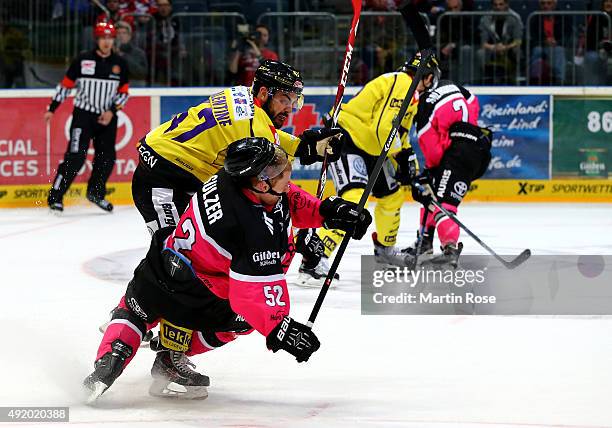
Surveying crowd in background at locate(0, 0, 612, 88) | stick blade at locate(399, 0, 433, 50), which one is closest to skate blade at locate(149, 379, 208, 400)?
stick blade at locate(399, 0, 433, 50)

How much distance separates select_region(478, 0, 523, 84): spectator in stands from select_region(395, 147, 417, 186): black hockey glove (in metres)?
4.17

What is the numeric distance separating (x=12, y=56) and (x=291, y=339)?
25.4 feet

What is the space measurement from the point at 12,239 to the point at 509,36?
508 cm

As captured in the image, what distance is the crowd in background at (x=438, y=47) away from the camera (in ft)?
34.5

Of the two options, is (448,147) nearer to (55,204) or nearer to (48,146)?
(55,204)

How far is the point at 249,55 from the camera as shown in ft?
34.7

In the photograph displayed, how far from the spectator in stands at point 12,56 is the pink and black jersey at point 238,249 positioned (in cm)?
712

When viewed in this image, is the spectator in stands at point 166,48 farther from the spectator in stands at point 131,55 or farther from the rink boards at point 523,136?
the rink boards at point 523,136

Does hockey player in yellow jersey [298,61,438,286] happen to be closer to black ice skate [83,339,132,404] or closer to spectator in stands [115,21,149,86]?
black ice skate [83,339,132,404]

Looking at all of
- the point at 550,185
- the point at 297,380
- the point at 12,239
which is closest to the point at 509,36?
the point at 550,185

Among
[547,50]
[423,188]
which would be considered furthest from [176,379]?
[547,50]

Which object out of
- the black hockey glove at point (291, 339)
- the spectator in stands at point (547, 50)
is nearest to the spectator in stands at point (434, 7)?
the spectator in stands at point (547, 50)

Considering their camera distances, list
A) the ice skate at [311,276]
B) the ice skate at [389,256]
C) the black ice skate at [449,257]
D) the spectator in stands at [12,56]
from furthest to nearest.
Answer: the spectator in stands at [12,56]
the ice skate at [389,256]
the black ice skate at [449,257]
the ice skate at [311,276]

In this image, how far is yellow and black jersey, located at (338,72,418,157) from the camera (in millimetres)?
6402
